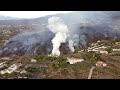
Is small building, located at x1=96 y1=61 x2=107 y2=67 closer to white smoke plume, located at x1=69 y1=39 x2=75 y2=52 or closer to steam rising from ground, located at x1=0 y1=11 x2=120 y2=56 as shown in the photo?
steam rising from ground, located at x1=0 y1=11 x2=120 y2=56

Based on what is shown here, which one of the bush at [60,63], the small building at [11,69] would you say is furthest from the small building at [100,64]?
the small building at [11,69]

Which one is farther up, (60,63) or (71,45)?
(71,45)

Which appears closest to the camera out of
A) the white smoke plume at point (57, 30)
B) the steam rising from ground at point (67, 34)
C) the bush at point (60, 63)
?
the bush at point (60, 63)

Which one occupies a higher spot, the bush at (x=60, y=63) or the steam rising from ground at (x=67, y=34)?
the steam rising from ground at (x=67, y=34)

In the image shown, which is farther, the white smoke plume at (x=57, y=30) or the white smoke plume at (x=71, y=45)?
the white smoke plume at (x=57, y=30)

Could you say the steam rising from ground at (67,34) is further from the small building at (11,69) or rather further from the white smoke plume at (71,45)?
the small building at (11,69)

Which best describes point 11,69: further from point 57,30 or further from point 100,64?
point 100,64

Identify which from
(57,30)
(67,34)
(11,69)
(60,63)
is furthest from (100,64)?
(11,69)
